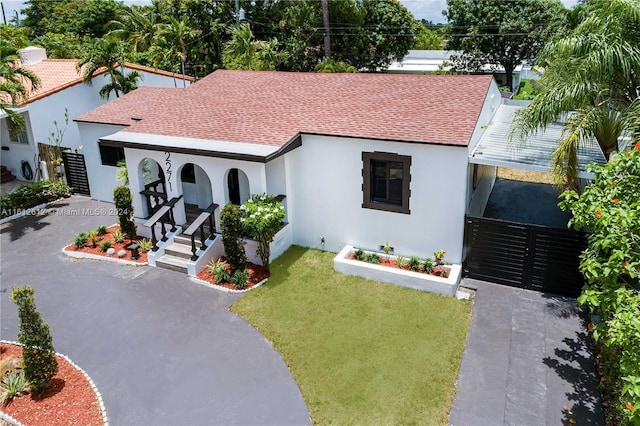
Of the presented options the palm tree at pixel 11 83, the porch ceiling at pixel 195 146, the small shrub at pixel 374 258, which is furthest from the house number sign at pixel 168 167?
the small shrub at pixel 374 258

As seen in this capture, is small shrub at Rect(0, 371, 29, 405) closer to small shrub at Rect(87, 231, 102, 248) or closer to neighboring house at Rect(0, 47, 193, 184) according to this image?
small shrub at Rect(87, 231, 102, 248)

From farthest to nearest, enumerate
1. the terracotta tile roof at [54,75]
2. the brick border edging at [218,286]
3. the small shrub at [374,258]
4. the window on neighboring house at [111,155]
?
1. the terracotta tile roof at [54,75]
2. the window on neighboring house at [111,155]
3. the small shrub at [374,258]
4. the brick border edging at [218,286]

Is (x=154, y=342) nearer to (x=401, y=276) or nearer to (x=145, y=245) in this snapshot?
(x=145, y=245)

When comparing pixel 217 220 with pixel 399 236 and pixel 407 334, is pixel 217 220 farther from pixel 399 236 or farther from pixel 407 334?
pixel 407 334

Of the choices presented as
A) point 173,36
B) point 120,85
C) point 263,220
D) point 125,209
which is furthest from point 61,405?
point 173,36

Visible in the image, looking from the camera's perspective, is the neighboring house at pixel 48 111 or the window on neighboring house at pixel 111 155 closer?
the window on neighboring house at pixel 111 155

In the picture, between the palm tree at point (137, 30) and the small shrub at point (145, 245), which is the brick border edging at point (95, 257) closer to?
the small shrub at point (145, 245)

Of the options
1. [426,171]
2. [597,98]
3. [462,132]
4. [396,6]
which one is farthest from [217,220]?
[396,6]
